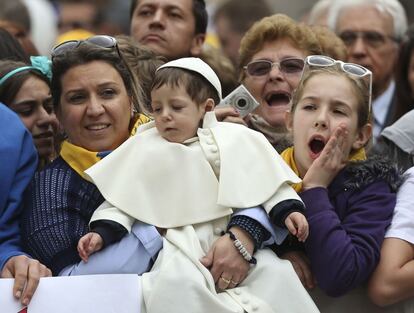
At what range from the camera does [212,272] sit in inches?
182

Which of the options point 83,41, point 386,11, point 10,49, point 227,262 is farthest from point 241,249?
point 386,11

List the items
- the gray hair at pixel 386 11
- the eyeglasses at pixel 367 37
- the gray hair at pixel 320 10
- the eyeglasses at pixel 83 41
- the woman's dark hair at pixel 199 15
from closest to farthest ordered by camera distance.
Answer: the eyeglasses at pixel 83 41, the woman's dark hair at pixel 199 15, the eyeglasses at pixel 367 37, the gray hair at pixel 386 11, the gray hair at pixel 320 10

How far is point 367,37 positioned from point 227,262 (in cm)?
359

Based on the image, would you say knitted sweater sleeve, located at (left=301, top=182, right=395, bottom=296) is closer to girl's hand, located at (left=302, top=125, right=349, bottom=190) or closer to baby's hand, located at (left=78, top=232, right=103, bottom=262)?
girl's hand, located at (left=302, top=125, right=349, bottom=190)

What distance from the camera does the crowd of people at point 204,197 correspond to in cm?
464

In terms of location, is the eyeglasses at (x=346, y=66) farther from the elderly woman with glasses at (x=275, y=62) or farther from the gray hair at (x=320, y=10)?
the gray hair at (x=320, y=10)

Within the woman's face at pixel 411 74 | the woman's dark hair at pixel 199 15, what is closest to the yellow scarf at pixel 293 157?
the woman's face at pixel 411 74

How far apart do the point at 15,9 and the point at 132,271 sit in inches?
→ 187

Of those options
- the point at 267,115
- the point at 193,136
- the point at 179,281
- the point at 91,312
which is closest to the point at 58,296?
the point at 91,312

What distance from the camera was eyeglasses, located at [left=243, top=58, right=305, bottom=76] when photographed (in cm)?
612

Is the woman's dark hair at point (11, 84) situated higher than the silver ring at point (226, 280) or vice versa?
the woman's dark hair at point (11, 84)

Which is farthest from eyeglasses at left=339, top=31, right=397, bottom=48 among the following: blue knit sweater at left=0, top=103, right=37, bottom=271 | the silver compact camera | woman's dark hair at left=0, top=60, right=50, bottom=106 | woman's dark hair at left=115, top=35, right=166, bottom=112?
blue knit sweater at left=0, top=103, right=37, bottom=271

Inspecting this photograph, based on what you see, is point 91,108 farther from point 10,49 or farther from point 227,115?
point 10,49

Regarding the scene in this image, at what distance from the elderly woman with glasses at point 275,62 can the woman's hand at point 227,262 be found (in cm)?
141
